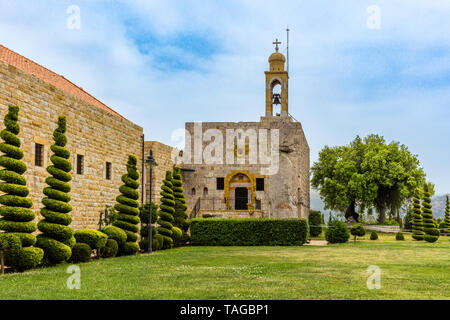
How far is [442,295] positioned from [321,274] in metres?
3.76

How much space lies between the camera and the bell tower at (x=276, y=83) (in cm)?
4166

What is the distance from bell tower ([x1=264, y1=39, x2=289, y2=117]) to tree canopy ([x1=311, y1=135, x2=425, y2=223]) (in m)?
12.3

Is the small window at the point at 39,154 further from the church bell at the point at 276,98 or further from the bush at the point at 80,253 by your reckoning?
the church bell at the point at 276,98

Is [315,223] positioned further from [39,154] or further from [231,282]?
[231,282]

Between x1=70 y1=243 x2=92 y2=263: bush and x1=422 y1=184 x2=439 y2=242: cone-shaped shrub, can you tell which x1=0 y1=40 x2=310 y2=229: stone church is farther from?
x1=422 y1=184 x2=439 y2=242: cone-shaped shrub

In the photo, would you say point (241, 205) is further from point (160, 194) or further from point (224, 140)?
point (160, 194)

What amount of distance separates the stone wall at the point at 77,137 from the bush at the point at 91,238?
1507 mm

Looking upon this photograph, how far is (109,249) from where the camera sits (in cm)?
1916

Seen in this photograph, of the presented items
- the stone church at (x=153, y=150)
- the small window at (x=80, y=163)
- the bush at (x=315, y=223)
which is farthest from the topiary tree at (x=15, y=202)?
the bush at (x=315, y=223)

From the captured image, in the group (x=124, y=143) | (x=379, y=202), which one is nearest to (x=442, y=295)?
(x=124, y=143)

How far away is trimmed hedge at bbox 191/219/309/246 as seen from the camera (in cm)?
2855

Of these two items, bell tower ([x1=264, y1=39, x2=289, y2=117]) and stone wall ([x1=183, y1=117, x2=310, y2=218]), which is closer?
stone wall ([x1=183, y1=117, x2=310, y2=218])

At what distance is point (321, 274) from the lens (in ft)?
42.7

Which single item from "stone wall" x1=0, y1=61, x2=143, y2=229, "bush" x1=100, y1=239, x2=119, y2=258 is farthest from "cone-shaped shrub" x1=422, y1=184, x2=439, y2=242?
"bush" x1=100, y1=239, x2=119, y2=258
